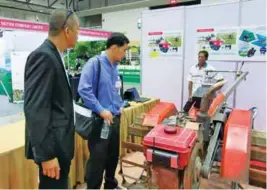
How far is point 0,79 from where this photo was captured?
8.38 metres

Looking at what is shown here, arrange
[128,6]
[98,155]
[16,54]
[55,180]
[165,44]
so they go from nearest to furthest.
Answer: [55,180], [98,155], [165,44], [16,54], [128,6]

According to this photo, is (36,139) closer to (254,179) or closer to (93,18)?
(254,179)

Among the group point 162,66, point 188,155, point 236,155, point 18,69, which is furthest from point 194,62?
point 18,69

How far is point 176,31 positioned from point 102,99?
2.98 meters

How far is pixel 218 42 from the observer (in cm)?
421

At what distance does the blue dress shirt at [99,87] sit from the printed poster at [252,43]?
273 centimetres

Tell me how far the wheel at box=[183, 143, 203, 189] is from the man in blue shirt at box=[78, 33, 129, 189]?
701 millimetres

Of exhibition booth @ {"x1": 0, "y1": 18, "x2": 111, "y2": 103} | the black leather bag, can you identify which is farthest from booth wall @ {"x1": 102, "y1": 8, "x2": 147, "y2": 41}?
the black leather bag

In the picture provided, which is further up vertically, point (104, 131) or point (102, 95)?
point (102, 95)

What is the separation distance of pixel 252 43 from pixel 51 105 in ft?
11.6

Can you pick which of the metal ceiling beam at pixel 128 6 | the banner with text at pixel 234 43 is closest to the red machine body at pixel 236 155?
the banner with text at pixel 234 43

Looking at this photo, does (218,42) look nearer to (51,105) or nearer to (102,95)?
(102,95)

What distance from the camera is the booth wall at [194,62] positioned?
3869mm

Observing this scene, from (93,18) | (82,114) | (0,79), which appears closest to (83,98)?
(82,114)
